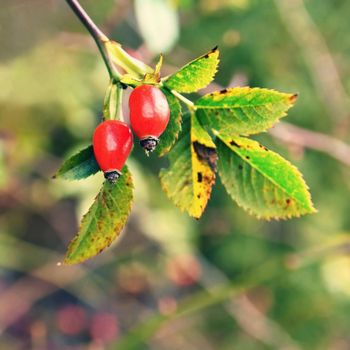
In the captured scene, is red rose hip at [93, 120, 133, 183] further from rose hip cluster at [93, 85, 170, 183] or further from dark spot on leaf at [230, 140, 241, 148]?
dark spot on leaf at [230, 140, 241, 148]

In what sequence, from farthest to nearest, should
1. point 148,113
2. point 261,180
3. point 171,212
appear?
point 171,212
point 261,180
point 148,113

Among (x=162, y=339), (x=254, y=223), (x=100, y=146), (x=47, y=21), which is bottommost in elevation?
→ (x=162, y=339)

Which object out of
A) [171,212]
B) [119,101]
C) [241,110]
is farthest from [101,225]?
[171,212]

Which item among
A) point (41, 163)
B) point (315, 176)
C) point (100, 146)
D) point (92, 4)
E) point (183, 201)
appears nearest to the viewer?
point (100, 146)

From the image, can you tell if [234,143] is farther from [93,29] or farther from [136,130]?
[93,29]

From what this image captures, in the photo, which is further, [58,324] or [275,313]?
[275,313]

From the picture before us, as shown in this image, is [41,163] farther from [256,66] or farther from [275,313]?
[275,313]

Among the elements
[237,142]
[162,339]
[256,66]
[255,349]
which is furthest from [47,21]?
[237,142]
